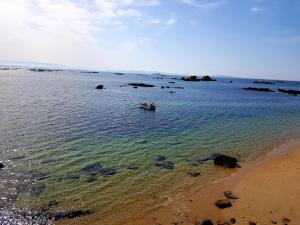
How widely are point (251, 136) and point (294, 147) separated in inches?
184

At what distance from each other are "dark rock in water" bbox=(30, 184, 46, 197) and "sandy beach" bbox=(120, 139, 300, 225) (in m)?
5.47

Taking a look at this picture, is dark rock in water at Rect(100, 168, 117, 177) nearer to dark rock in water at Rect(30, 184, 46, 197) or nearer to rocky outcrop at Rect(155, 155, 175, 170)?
rocky outcrop at Rect(155, 155, 175, 170)

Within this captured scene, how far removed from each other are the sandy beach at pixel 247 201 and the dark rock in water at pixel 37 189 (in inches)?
215

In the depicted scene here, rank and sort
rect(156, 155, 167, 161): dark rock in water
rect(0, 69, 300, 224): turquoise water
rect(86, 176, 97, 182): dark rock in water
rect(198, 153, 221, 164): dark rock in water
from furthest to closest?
rect(198, 153, 221, 164): dark rock in water < rect(156, 155, 167, 161): dark rock in water < rect(86, 176, 97, 182): dark rock in water < rect(0, 69, 300, 224): turquoise water

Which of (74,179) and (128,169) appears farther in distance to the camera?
(128,169)

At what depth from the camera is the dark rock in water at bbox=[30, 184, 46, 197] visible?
15144mm

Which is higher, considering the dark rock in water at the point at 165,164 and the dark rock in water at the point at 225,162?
the dark rock in water at the point at 225,162

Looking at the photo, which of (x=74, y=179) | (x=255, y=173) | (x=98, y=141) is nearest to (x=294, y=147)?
(x=255, y=173)

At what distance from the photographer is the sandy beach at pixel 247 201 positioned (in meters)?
13.6

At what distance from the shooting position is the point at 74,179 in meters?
17.4

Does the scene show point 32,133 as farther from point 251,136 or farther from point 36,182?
point 251,136

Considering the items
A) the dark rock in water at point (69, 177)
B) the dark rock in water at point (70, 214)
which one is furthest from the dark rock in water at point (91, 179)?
the dark rock in water at point (70, 214)

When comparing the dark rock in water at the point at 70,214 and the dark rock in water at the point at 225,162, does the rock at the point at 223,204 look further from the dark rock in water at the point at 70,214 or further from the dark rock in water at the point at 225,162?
the dark rock in water at the point at 70,214

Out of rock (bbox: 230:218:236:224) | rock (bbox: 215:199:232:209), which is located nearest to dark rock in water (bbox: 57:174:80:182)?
rock (bbox: 215:199:232:209)
